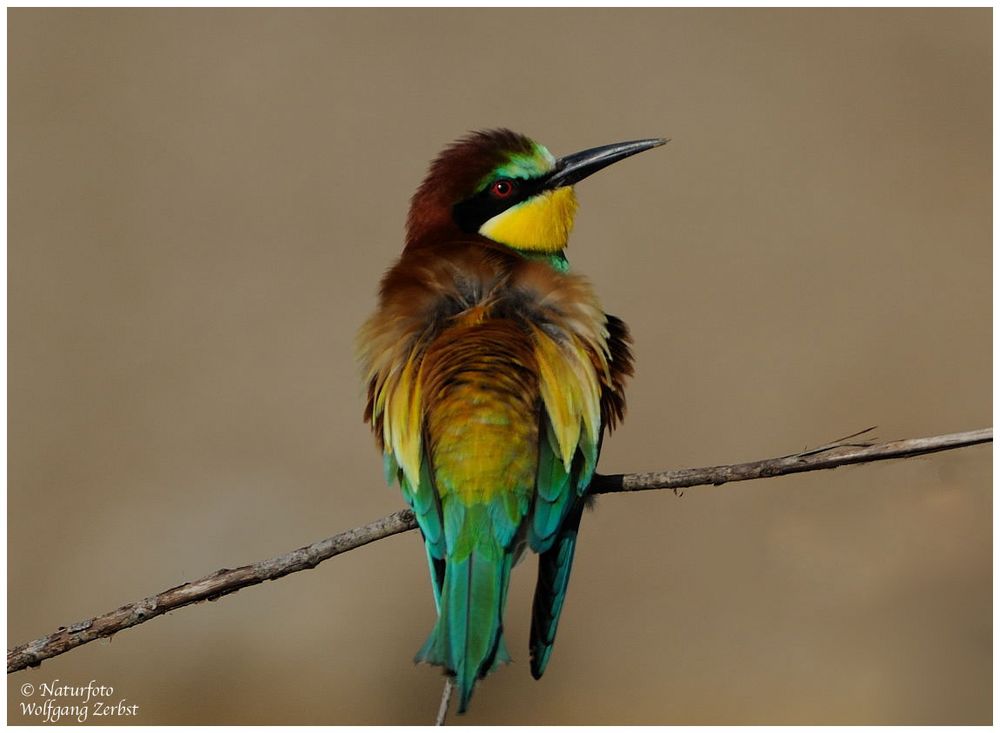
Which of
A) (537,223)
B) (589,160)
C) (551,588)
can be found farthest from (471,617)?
(589,160)

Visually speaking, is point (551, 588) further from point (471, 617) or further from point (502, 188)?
point (502, 188)

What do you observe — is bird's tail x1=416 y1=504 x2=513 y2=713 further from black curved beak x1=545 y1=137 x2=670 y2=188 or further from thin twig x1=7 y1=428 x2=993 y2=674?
black curved beak x1=545 y1=137 x2=670 y2=188

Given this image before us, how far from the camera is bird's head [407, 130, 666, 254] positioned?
2.02 meters

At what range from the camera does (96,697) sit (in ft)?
6.67

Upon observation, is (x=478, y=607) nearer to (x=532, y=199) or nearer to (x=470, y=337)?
(x=470, y=337)

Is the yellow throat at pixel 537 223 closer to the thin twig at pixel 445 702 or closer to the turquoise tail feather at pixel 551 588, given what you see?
the turquoise tail feather at pixel 551 588

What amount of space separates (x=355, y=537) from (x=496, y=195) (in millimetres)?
735

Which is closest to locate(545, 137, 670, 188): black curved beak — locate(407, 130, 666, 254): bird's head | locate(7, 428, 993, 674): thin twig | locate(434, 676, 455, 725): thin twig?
locate(407, 130, 666, 254): bird's head

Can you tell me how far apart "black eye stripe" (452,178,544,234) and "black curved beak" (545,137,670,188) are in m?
0.09

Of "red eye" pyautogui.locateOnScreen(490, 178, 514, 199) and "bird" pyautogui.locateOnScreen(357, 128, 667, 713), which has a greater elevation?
"red eye" pyautogui.locateOnScreen(490, 178, 514, 199)

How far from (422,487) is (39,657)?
0.68 m

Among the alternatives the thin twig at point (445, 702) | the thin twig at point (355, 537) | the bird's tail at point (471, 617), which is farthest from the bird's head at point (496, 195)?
the thin twig at point (445, 702)

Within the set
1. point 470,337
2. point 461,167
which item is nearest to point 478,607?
point 470,337

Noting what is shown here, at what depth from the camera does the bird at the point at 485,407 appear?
62.2 inches
